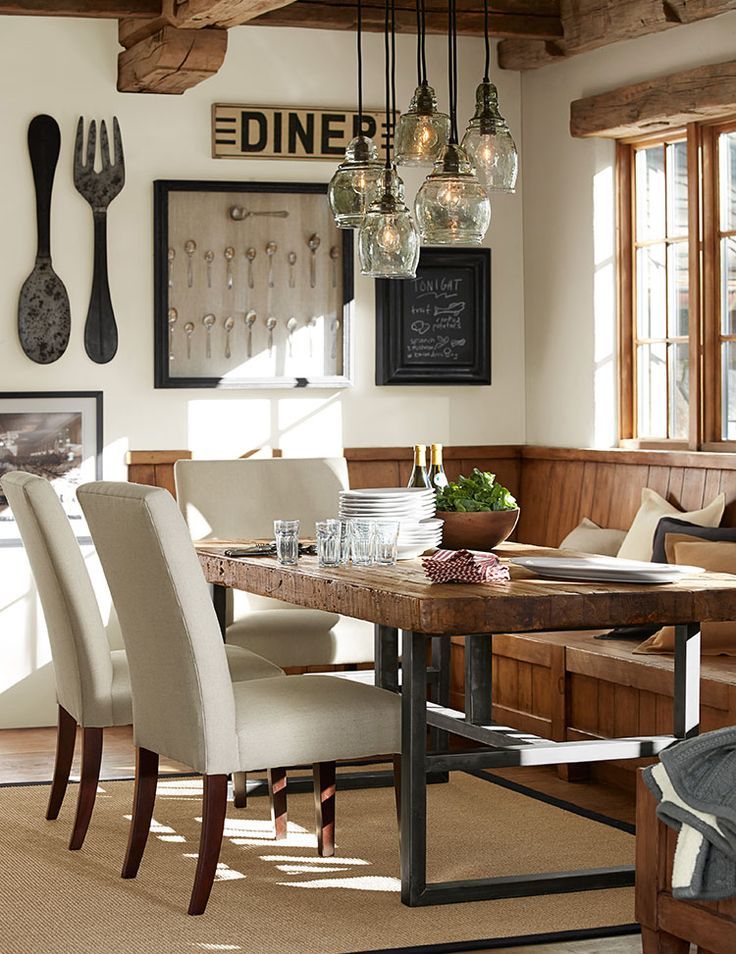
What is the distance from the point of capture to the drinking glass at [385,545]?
13.4 ft

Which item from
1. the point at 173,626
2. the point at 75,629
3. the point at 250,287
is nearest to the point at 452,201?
the point at 173,626

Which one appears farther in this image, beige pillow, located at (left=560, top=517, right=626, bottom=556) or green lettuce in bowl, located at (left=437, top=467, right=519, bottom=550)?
beige pillow, located at (left=560, top=517, right=626, bottom=556)

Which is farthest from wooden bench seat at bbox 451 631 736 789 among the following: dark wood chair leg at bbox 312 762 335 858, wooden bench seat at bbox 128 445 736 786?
dark wood chair leg at bbox 312 762 335 858

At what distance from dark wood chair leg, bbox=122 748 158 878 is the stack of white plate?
0.88m

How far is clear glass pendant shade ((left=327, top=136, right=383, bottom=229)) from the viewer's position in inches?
163

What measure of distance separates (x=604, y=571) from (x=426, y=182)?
Result: 1.04 meters

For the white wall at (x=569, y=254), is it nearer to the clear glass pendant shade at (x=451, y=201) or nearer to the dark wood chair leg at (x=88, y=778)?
the clear glass pendant shade at (x=451, y=201)

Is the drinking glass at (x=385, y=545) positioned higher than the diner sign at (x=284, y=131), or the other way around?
the diner sign at (x=284, y=131)

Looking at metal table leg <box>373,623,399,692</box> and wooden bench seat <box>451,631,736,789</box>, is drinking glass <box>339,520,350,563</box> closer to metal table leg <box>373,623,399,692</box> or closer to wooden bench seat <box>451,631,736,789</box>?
metal table leg <box>373,623,399,692</box>

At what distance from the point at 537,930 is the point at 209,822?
775 millimetres

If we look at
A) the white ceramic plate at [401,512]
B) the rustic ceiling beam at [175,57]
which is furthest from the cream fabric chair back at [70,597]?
the rustic ceiling beam at [175,57]

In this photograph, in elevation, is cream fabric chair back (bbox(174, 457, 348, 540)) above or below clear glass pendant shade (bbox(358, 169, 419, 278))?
below

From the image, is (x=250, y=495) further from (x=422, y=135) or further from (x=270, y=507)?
(x=422, y=135)

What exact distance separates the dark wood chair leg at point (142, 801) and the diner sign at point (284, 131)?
3173 millimetres
